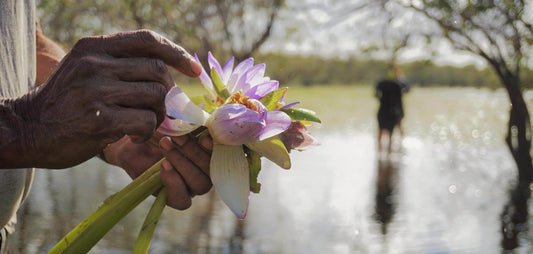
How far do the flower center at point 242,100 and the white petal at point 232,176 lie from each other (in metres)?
0.09

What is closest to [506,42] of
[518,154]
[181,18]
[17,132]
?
[518,154]

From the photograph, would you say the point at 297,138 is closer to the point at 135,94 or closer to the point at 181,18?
the point at 135,94

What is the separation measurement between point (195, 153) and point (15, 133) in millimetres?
381

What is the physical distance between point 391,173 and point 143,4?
18.6 ft

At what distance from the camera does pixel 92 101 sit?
102cm

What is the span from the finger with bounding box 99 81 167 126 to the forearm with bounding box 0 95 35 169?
17 cm

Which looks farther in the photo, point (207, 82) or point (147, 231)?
point (207, 82)

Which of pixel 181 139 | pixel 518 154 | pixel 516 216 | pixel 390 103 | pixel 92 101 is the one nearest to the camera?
pixel 92 101

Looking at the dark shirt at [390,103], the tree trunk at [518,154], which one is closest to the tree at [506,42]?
the tree trunk at [518,154]

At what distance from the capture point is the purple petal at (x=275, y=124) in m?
1.16

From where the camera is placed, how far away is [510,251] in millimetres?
5680

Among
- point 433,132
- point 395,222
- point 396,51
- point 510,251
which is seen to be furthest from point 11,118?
point 433,132

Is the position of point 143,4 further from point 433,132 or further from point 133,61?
point 433,132

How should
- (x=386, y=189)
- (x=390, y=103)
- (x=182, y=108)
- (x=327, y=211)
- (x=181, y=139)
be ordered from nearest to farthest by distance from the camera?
1. (x=182, y=108)
2. (x=181, y=139)
3. (x=327, y=211)
4. (x=386, y=189)
5. (x=390, y=103)
